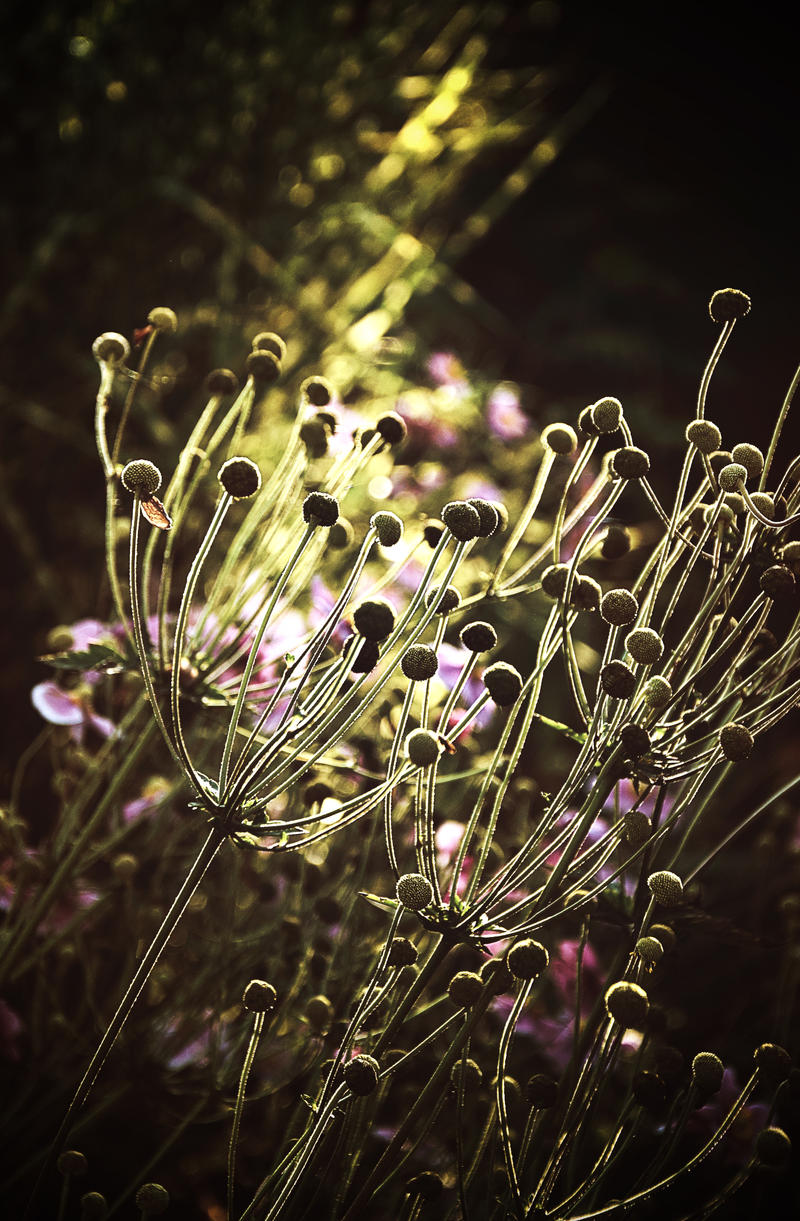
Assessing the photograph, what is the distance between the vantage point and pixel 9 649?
114 centimetres

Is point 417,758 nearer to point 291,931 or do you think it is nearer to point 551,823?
point 551,823

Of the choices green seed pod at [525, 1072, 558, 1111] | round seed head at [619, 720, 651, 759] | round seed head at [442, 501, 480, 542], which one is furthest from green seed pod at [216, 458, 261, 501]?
green seed pod at [525, 1072, 558, 1111]

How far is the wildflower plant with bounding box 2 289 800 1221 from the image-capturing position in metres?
0.42

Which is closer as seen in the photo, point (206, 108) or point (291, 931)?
point (291, 931)

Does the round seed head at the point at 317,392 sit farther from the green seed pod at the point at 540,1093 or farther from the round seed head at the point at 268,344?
the green seed pod at the point at 540,1093

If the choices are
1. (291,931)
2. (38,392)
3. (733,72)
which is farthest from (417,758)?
(733,72)

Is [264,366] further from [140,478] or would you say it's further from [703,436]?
[703,436]

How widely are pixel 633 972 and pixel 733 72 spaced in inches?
88.6

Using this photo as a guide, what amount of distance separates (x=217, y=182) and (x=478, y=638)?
1.11 m

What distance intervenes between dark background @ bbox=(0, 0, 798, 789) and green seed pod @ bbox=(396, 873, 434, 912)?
0.72 metres

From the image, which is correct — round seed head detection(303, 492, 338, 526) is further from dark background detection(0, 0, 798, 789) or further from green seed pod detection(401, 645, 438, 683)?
dark background detection(0, 0, 798, 789)

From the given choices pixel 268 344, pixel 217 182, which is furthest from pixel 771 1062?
pixel 217 182

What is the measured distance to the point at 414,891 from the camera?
1.30 feet

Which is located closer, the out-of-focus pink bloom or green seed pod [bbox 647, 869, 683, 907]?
green seed pod [bbox 647, 869, 683, 907]
